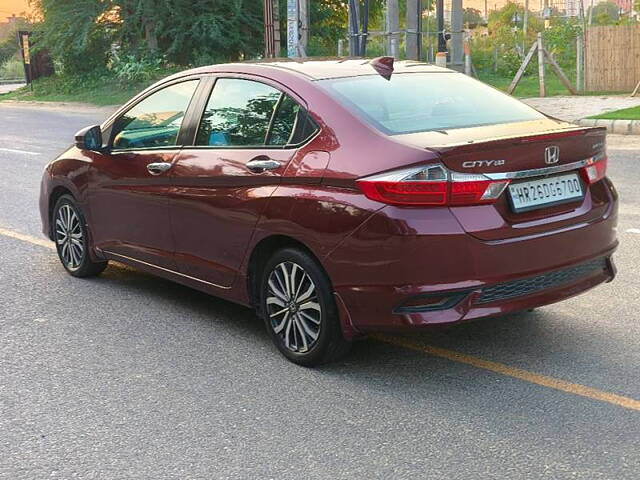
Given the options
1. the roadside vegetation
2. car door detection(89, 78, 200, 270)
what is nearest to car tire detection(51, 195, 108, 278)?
car door detection(89, 78, 200, 270)

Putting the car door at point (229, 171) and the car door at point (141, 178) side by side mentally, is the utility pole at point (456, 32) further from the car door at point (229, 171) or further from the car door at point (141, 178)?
the car door at point (229, 171)

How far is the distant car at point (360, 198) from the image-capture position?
431 cm

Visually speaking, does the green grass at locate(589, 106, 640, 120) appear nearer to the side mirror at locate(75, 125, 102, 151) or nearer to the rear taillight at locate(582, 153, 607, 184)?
the rear taillight at locate(582, 153, 607, 184)

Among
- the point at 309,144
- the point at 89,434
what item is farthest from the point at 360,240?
the point at 89,434

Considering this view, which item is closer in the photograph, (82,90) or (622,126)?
(622,126)

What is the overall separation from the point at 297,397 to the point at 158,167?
1.95 m

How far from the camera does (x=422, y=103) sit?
509 centimetres

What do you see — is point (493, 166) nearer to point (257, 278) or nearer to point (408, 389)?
point (408, 389)

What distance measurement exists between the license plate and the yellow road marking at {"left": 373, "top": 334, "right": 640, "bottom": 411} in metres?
0.83

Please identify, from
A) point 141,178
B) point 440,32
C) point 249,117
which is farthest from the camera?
point 440,32

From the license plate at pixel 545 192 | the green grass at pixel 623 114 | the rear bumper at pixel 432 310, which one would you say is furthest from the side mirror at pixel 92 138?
the green grass at pixel 623 114

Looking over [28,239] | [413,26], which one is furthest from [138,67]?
[28,239]

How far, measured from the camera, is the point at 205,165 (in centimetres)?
534

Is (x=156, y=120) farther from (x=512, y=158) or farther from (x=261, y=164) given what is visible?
(x=512, y=158)
